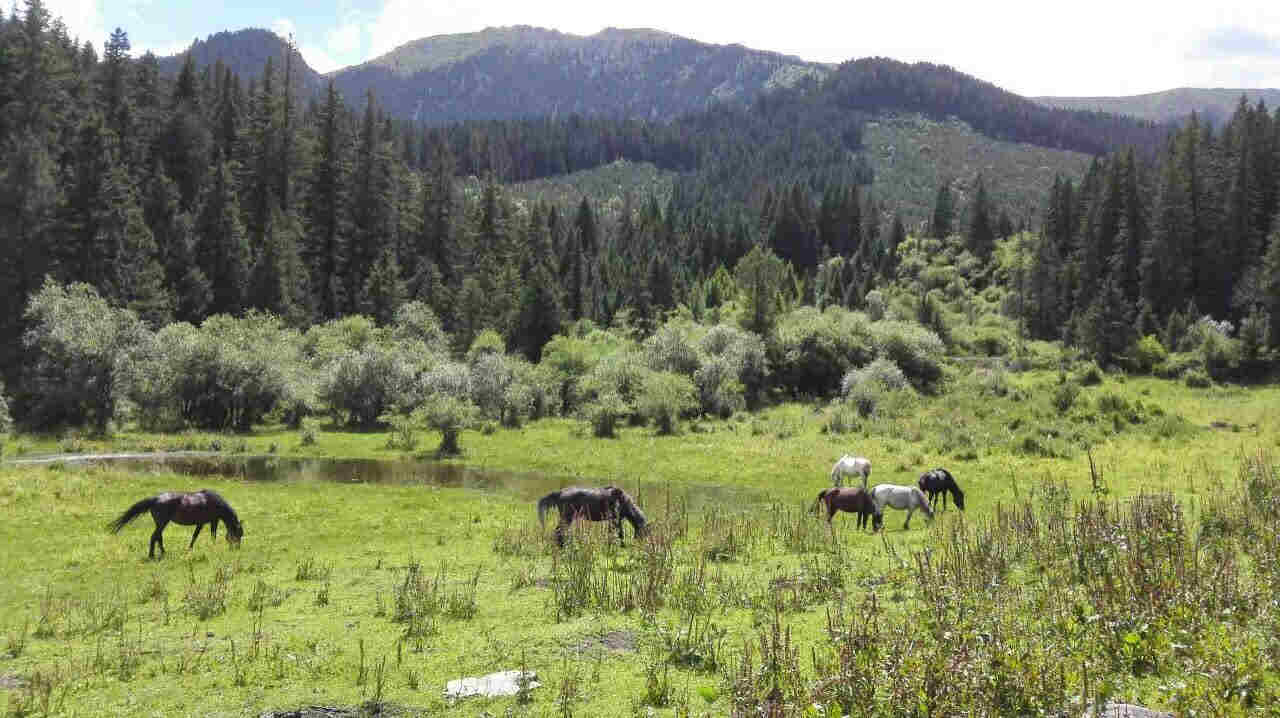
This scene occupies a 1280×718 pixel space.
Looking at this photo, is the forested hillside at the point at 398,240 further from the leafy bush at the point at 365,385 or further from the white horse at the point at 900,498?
the white horse at the point at 900,498

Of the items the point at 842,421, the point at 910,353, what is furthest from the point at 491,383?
the point at 910,353

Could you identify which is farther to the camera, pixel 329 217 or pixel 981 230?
pixel 981 230

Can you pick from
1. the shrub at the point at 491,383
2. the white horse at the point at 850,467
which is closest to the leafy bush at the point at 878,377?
the shrub at the point at 491,383

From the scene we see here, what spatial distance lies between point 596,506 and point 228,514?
1084cm

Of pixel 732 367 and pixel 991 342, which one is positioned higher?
pixel 991 342

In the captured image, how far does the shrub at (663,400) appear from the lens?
58844 mm

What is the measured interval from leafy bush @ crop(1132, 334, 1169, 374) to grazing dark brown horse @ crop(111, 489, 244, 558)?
86.3m

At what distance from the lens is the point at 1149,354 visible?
80875 millimetres

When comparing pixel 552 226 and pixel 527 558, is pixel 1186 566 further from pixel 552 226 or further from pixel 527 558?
pixel 552 226

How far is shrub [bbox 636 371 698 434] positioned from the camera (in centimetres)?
5884

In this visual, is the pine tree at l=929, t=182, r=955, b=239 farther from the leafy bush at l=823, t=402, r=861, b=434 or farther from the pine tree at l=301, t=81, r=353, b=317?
the pine tree at l=301, t=81, r=353, b=317

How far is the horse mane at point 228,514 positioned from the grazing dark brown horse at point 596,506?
9.05m

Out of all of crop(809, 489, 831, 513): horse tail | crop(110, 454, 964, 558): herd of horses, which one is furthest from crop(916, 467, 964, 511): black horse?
crop(110, 454, 964, 558): herd of horses

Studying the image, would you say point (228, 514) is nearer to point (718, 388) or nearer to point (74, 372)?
point (74, 372)
